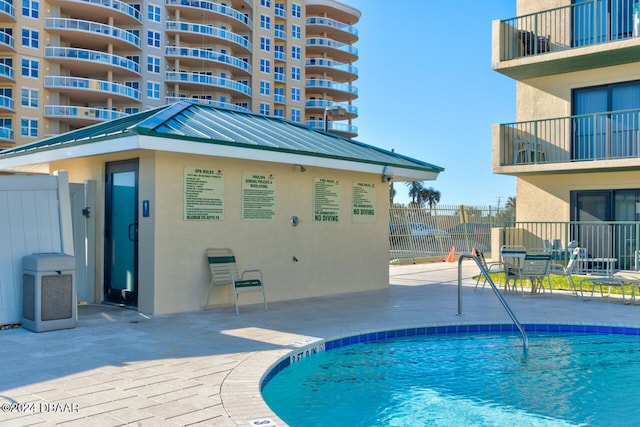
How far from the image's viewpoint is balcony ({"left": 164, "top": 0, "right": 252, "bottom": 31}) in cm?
6019

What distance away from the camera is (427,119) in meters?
31.8

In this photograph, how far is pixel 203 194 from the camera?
946 cm

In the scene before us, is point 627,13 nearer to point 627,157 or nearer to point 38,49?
point 627,157

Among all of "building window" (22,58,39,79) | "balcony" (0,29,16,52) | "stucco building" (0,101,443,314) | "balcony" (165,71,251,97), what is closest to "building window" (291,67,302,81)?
"balcony" (165,71,251,97)

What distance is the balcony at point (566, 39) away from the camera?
14.3 meters

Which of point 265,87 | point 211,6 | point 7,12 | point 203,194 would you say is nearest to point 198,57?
point 211,6

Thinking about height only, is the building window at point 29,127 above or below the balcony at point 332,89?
below

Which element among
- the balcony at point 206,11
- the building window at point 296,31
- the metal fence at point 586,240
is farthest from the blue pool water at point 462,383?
the building window at point 296,31

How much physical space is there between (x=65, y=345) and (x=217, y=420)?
3.34 meters

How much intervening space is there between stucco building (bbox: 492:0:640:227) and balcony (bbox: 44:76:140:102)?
43.4m

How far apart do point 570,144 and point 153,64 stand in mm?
50739

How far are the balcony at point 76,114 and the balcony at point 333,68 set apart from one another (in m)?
31.1

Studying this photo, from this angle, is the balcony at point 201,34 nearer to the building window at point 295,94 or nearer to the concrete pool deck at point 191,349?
the building window at point 295,94

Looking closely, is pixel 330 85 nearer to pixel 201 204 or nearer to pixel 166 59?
pixel 166 59
